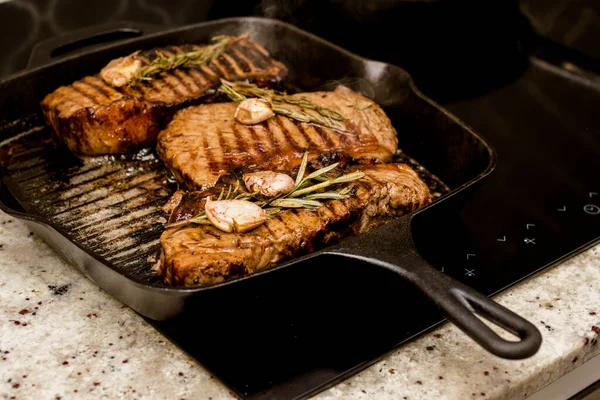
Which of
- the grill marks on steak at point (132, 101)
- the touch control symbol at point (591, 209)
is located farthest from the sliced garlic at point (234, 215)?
the touch control symbol at point (591, 209)

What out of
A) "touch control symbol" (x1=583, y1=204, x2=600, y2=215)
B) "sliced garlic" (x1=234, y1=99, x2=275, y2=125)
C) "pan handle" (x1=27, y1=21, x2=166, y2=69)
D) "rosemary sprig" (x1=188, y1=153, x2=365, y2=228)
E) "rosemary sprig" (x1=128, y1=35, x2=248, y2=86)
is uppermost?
"pan handle" (x1=27, y1=21, x2=166, y2=69)

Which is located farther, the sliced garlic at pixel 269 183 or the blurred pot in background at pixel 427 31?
the blurred pot in background at pixel 427 31

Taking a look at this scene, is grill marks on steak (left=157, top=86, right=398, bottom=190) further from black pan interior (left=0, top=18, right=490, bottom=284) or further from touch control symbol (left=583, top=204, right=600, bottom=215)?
touch control symbol (left=583, top=204, right=600, bottom=215)

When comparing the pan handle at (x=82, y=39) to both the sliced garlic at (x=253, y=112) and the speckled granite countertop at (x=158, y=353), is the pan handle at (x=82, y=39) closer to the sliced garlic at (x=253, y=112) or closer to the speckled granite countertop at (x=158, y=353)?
the sliced garlic at (x=253, y=112)

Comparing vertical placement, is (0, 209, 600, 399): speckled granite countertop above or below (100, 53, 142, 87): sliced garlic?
below

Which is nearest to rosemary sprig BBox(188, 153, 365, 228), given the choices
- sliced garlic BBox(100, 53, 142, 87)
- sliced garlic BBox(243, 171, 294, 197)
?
sliced garlic BBox(243, 171, 294, 197)

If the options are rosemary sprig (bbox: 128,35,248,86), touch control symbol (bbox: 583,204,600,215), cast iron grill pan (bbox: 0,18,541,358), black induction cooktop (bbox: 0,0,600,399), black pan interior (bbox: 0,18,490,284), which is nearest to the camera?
cast iron grill pan (bbox: 0,18,541,358)

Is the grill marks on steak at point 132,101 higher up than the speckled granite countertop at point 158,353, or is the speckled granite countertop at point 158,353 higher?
the grill marks on steak at point 132,101

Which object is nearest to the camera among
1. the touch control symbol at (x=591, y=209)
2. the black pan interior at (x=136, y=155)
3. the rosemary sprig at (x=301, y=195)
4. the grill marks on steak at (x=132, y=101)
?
the rosemary sprig at (x=301, y=195)
